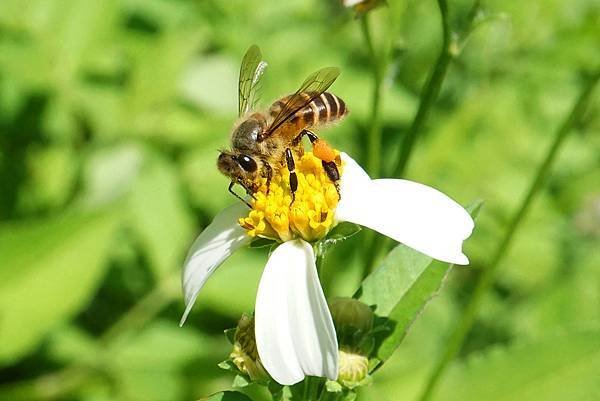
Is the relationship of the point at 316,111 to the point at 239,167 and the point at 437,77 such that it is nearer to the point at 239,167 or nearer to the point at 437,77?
the point at 239,167

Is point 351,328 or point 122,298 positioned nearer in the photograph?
point 351,328

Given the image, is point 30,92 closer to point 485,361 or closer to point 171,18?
point 171,18

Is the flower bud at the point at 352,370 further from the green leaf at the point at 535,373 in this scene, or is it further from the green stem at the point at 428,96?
the green leaf at the point at 535,373

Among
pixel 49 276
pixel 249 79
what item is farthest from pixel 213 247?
pixel 49 276

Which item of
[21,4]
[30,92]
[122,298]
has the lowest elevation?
[122,298]

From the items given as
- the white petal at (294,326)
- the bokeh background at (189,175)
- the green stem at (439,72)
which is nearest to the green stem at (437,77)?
the green stem at (439,72)

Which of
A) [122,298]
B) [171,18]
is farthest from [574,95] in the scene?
[122,298]

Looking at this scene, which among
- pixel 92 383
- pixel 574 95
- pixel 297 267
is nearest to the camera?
pixel 297 267

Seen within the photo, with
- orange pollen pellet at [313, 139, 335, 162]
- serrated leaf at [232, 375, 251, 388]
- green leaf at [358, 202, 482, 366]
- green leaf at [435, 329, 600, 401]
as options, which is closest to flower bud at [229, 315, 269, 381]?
serrated leaf at [232, 375, 251, 388]
